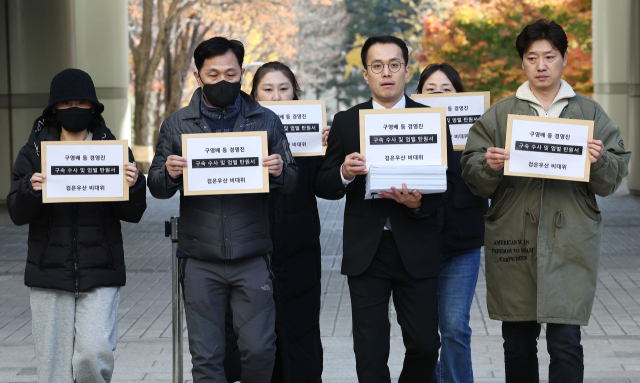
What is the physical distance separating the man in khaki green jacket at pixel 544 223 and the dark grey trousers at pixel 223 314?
1.22 metres

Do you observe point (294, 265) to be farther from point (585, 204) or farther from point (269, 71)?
point (585, 204)

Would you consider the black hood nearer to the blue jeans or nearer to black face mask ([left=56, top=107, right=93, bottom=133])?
black face mask ([left=56, top=107, right=93, bottom=133])

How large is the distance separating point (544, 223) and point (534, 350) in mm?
714

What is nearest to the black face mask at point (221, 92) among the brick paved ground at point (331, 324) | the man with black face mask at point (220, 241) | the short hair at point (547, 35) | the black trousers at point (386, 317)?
the man with black face mask at point (220, 241)

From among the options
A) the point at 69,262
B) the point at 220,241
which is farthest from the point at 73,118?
the point at 220,241

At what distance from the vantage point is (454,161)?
5.00 meters

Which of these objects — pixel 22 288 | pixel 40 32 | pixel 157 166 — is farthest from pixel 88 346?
pixel 40 32

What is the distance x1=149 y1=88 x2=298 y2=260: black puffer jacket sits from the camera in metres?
4.64

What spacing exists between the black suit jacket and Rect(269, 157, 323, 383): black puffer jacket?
1.75 feet

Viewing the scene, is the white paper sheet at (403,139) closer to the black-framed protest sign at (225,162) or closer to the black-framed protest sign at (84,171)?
the black-framed protest sign at (225,162)

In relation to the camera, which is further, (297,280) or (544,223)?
(297,280)

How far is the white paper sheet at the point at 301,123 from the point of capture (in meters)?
5.50

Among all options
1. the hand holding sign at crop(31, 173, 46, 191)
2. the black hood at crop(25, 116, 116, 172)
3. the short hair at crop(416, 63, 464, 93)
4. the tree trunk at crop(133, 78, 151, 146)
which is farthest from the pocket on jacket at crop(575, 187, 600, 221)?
the tree trunk at crop(133, 78, 151, 146)

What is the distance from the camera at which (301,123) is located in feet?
18.1
